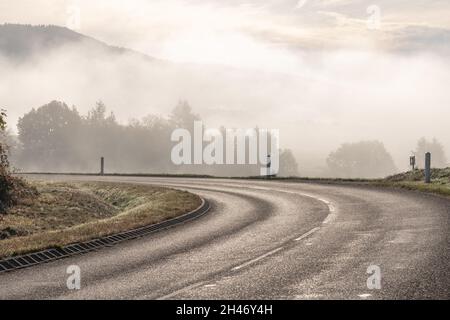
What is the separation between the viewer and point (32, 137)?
396 ft

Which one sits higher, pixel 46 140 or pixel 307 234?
pixel 46 140

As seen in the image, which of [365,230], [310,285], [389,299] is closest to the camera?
[389,299]

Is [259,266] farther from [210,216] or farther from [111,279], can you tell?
[210,216]

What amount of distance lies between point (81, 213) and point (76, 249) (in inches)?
424

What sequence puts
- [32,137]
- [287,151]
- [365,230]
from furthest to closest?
[287,151] < [32,137] < [365,230]

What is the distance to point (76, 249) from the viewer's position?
40.7 feet

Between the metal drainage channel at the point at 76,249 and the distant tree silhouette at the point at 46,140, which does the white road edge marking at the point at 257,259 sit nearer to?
the metal drainage channel at the point at 76,249

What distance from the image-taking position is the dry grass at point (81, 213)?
13.6m

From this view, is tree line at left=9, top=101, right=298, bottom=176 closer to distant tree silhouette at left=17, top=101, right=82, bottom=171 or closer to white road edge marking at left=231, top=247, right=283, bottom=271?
distant tree silhouette at left=17, top=101, right=82, bottom=171

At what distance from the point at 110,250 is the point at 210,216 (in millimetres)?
5562

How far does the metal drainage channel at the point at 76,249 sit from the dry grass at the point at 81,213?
257 millimetres

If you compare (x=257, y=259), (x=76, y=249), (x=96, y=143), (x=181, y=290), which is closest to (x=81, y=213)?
(x=76, y=249)

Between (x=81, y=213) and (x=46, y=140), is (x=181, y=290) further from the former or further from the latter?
(x=46, y=140)
